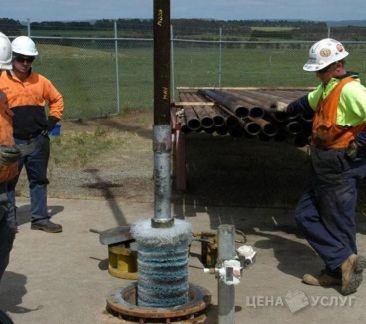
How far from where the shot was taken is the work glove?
4367 millimetres

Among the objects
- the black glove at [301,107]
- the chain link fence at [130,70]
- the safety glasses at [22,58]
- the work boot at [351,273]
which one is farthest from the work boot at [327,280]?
the chain link fence at [130,70]

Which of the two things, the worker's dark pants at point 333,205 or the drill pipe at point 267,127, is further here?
the drill pipe at point 267,127

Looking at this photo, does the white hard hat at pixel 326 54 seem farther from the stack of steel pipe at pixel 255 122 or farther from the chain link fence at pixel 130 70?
the chain link fence at pixel 130 70

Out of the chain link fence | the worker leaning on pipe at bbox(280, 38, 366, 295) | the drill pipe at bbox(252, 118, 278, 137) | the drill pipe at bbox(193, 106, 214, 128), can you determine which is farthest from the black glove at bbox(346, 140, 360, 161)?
the chain link fence

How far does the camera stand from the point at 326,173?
5789 mm

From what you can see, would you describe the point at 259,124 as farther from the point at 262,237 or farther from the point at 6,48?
the point at 6,48

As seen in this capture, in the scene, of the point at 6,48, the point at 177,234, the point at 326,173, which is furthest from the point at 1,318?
the point at 326,173

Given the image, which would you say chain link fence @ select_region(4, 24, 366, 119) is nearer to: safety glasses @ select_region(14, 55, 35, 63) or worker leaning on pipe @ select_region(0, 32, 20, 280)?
safety glasses @ select_region(14, 55, 35, 63)

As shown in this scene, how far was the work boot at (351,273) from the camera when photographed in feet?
18.8

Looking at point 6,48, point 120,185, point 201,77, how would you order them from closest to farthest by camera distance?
1. point 6,48
2. point 120,185
3. point 201,77

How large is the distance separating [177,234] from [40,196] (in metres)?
3.03

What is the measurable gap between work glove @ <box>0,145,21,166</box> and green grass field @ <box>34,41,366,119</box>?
13.2 metres

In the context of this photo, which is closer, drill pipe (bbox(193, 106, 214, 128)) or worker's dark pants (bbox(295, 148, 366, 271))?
worker's dark pants (bbox(295, 148, 366, 271))

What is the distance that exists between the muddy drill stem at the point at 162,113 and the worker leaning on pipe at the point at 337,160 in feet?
4.54
